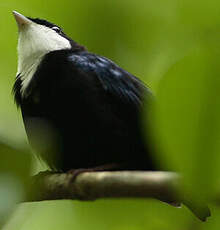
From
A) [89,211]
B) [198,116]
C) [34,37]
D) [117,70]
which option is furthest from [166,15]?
[34,37]

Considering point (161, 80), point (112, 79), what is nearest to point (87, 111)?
point (112, 79)

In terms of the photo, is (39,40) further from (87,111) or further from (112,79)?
(87,111)

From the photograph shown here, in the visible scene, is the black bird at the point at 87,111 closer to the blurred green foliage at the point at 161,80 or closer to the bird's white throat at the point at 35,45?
the bird's white throat at the point at 35,45

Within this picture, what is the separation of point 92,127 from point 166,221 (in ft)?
4.88

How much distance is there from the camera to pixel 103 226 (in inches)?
30.2

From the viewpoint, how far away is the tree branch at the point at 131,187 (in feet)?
1.78

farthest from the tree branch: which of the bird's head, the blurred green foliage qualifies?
the bird's head

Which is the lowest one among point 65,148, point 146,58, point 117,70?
point 65,148

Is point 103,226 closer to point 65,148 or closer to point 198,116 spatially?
point 198,116

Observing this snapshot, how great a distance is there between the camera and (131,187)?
665mm

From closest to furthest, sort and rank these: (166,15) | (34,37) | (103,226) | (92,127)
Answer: (103,226) < (166,15) < (92,127) < (34,37)

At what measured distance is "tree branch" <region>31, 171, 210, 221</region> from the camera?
1.78 feet

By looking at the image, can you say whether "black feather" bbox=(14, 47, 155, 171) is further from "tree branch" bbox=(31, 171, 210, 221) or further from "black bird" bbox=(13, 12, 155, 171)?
"tree branch" bbox=(31, 171, 210, 221)

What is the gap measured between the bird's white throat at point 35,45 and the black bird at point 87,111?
0.16m
